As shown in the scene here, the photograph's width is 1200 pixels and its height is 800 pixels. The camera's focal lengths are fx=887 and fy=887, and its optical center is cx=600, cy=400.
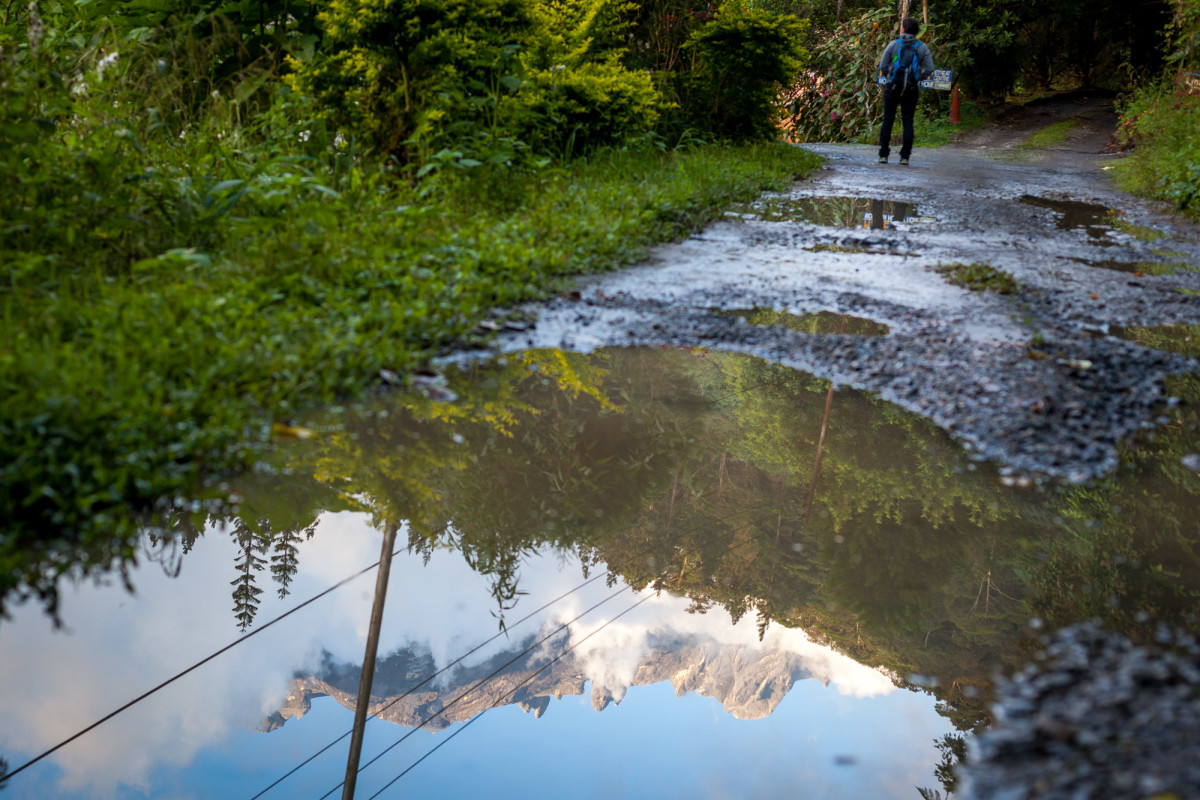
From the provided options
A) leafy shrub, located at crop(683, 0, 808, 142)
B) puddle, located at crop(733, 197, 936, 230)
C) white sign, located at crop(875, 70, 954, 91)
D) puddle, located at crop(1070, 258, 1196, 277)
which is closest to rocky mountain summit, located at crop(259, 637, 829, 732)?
puddle, located at crop(1070, 258, 1196, 277)

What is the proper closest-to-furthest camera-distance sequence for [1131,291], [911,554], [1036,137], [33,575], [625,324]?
[33,575] < [911,554] < [625,324] < [1131,291] < [1036,137]

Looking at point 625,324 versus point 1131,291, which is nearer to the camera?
point 625,324

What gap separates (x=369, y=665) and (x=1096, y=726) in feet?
5.07

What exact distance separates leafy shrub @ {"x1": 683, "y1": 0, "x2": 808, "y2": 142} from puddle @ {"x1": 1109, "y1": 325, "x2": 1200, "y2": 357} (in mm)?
6162

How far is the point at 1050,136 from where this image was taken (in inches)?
630

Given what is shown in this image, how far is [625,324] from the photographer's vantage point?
13.3ft

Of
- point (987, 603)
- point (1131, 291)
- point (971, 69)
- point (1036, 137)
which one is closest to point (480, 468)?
point (987, 603)

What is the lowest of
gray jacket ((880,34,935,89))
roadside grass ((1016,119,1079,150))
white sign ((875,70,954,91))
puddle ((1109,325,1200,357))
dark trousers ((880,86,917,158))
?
puddle ((1109,325,1200,357))

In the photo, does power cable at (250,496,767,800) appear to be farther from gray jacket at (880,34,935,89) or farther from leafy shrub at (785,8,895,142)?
leafy shrub at (785,8,895,142)

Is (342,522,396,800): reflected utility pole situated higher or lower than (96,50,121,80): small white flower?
lower

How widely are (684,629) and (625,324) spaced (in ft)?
6.52

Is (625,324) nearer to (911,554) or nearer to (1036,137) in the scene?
(911,554)

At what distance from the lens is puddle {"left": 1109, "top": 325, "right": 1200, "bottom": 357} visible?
3.76 meters

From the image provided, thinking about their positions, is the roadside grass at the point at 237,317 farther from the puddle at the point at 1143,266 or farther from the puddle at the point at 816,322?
the puddle at the point at 1143,266
